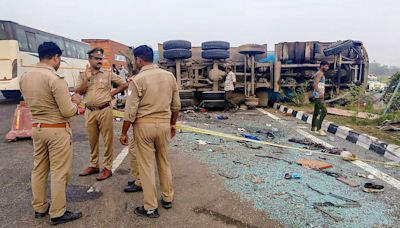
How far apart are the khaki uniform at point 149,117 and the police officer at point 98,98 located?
1.14 meters

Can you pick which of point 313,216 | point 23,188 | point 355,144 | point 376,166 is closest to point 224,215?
point 313,216

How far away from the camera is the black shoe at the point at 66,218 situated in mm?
2934

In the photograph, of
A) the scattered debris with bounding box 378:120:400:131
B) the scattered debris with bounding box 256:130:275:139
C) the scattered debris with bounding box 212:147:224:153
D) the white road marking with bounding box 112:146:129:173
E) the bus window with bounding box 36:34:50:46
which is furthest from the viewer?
the bus window with bounding box 36:34:50:46

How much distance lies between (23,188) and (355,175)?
4.55 meters

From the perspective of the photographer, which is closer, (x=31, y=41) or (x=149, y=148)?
(x=149, y=148)

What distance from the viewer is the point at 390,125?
7219 mm

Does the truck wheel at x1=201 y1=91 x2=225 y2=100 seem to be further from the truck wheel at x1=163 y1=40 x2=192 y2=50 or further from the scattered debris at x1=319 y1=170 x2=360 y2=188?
the scattered debris at x1=319 y1=170 x2=360 y2=188

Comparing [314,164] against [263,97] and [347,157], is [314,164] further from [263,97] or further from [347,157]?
[263,97]

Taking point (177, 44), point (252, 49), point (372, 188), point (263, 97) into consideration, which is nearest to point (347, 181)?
point (372, 188)

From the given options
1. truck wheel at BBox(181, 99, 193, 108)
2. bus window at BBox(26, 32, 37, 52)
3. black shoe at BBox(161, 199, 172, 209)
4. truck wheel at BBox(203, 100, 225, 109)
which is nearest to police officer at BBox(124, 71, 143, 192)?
black shoe at BBox(161, 199, 172, 209)

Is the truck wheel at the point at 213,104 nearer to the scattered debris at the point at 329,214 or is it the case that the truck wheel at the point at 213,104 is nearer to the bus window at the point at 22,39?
the scattered debris at the point at 329,214

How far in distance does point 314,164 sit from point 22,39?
11930mm

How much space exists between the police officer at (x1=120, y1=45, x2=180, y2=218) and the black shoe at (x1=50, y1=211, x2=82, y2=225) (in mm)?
600

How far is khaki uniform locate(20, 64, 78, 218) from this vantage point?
2.83 meters
